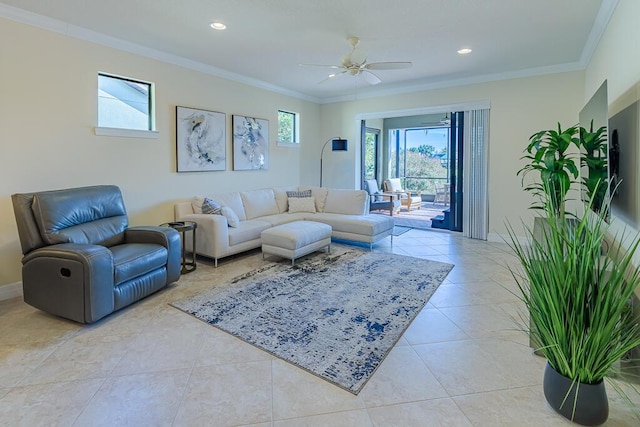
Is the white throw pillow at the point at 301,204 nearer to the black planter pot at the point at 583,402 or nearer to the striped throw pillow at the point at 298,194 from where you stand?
the striped throw pillow at the point at 298,194

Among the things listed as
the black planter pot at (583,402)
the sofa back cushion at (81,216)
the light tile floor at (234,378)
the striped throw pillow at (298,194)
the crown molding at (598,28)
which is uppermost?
the crown molding at (598,28)

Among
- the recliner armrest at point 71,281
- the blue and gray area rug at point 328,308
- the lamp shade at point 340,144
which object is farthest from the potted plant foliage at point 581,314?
the lamp shade at point 340,144

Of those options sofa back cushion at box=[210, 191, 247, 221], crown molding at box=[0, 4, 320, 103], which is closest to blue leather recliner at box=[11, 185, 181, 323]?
sofa back cushion at box=[210, 191, 247, 221]

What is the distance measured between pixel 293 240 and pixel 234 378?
225cm

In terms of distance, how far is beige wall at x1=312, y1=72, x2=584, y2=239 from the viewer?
196 inches

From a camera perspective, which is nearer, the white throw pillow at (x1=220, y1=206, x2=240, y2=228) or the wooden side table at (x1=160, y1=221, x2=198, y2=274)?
the wooden side table at (x1=160, y1=221, x2=198, y2=274)

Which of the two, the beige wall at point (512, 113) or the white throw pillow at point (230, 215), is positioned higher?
the beige wall at point (512, 113)

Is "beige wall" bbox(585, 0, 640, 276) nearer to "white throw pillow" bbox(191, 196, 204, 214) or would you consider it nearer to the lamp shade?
the lamp shade

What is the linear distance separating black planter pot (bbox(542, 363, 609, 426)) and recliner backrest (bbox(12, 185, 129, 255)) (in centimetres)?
369

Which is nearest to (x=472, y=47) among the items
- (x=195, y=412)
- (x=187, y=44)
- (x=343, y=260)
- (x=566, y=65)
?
(x=566, y=65)

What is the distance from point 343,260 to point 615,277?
10.6 ft

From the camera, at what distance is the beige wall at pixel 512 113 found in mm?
4969

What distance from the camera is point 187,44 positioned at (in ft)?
13.5

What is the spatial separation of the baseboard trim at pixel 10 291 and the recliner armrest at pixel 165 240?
1.12m
